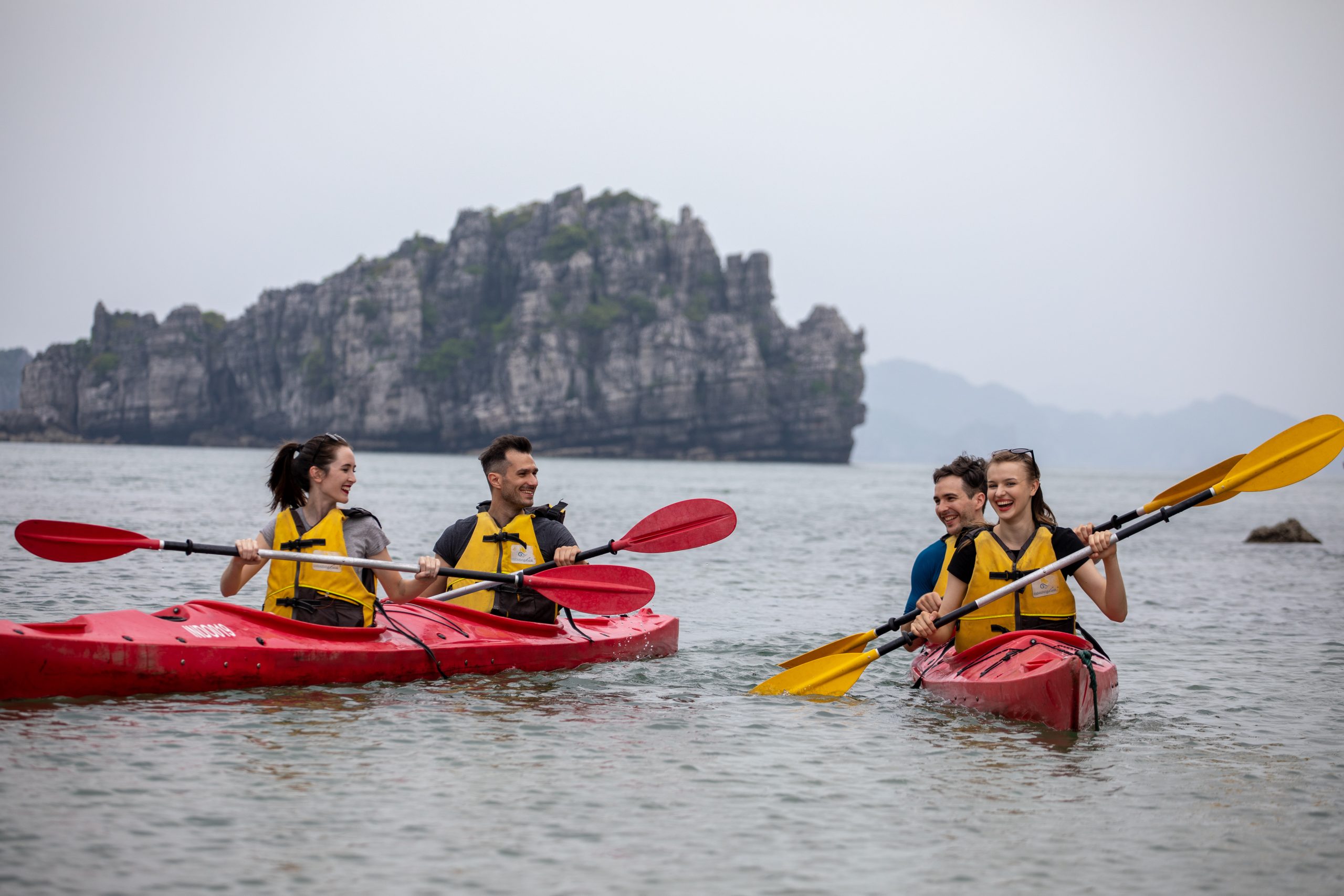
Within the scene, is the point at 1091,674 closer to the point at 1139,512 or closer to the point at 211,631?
the point at 1139,512

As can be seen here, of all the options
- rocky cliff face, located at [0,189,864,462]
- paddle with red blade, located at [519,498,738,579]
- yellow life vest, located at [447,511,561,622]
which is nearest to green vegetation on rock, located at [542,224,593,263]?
rocky cliff face, located at [0,189,864,462]

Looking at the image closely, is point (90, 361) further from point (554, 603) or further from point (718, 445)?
point (554, 603)

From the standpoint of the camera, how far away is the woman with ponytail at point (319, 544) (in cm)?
749

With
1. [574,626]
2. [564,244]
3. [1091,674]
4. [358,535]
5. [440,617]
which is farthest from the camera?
[564,244]

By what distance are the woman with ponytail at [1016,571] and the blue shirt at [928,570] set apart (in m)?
0.29

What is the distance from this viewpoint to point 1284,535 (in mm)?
28859

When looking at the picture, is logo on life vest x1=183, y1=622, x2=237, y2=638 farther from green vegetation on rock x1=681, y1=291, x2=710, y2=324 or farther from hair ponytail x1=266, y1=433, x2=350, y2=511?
green vegetation on rock x1=681, y1=291, x2=710, y2=324

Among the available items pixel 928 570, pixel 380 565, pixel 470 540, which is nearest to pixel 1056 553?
pixel 928 570

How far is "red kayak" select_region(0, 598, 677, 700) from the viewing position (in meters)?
6.80

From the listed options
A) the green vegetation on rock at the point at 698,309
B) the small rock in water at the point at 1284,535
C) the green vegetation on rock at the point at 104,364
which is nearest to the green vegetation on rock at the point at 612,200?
the green vegetation on rock at the point at 698,309

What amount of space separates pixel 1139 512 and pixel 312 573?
17.7ft

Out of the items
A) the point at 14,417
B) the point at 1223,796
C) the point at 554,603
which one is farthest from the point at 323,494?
the point at 14,417

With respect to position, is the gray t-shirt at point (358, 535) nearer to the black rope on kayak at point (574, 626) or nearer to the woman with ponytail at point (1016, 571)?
the black rope on kayak at point (574, 626)

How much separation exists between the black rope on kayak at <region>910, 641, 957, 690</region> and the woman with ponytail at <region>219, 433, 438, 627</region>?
3.48 m
